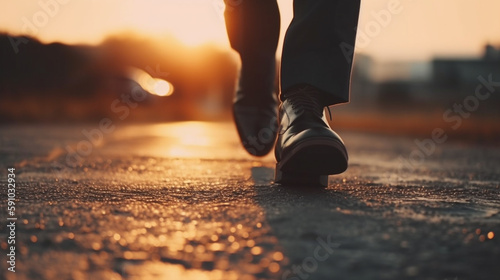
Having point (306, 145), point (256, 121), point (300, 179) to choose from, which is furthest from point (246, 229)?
point (256, 121)

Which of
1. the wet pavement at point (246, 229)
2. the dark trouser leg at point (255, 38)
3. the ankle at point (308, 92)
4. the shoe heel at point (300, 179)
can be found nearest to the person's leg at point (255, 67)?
the dark trouser leg at point (255, 38)

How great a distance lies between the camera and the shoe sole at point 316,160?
6.88 ft

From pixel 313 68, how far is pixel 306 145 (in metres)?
0.37

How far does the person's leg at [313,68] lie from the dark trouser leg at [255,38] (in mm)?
692

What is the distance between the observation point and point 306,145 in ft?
6.87

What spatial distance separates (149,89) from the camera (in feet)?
60.1

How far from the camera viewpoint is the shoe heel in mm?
2256

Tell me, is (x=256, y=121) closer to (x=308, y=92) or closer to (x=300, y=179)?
(x=308, y=92)

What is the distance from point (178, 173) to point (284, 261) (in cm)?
169

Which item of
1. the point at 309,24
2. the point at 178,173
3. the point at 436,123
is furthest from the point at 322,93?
the point at 436,123

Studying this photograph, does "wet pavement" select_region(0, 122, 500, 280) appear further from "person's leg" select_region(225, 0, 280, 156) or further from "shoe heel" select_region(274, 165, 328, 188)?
"person's leg" select_region(225, 0, 280, 156)

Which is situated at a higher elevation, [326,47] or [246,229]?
[326,47]

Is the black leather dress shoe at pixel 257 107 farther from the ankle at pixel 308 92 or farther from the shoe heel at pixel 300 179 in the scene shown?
the shoe heel at pixel 300 179

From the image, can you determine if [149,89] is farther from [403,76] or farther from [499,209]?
[403,76]
